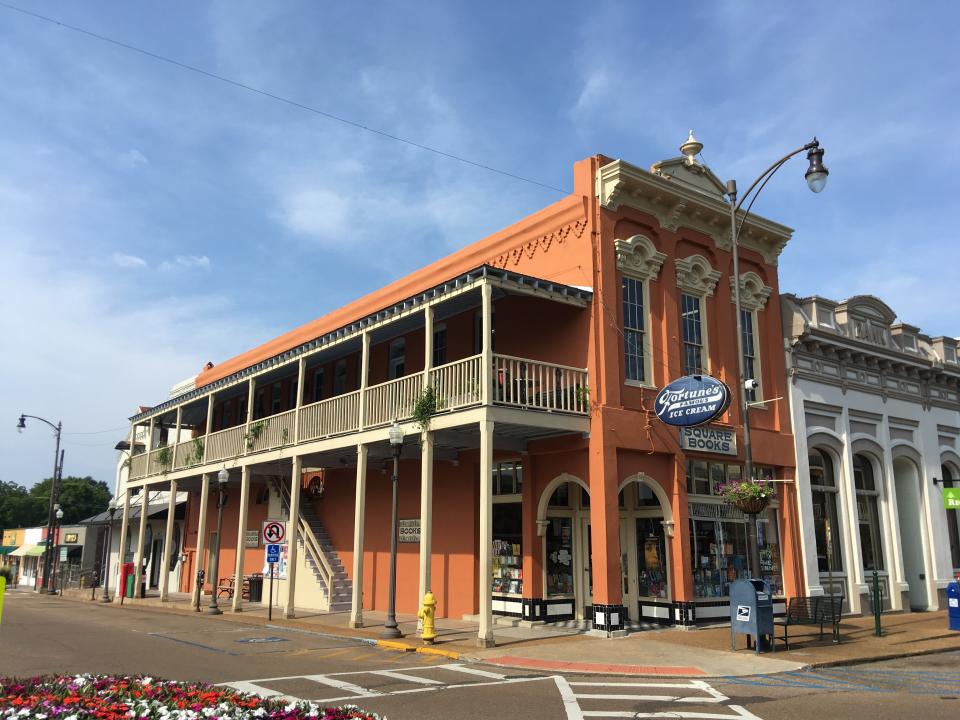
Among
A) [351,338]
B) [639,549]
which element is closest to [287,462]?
[351,338]

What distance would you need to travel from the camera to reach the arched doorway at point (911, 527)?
22719 millimetres

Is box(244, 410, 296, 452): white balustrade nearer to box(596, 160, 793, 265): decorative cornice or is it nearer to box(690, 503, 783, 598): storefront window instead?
box(596, 160, 793, 265): decorative cornice

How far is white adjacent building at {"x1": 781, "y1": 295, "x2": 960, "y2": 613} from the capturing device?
20609 mm

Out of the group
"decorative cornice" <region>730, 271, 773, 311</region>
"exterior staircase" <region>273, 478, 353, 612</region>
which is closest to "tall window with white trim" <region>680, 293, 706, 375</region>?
"decorative cornice" <region>730, 271, 773, 311</region>

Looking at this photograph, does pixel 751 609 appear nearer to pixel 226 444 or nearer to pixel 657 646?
pixel 657 646

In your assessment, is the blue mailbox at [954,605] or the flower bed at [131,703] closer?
the flower bed at [131,703]

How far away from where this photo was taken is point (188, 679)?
10156 mm

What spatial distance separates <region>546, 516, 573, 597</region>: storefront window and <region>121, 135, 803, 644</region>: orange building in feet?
0.15

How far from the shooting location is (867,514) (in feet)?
72.9

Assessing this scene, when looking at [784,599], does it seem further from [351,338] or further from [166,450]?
[166,450]

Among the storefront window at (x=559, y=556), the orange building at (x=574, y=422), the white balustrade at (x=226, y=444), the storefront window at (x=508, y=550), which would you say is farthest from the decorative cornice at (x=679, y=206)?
the white balustrade at (x=226, y=444)

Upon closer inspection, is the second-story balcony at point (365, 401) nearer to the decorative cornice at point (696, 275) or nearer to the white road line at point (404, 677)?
the decorative cornice at point (696, 275)

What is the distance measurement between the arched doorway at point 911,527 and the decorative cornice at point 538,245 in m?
13.3

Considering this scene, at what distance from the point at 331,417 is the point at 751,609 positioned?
37.6ft
